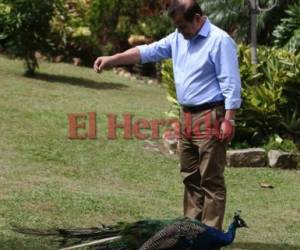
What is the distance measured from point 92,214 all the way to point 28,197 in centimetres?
67

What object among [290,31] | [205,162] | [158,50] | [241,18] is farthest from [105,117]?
[205,162]

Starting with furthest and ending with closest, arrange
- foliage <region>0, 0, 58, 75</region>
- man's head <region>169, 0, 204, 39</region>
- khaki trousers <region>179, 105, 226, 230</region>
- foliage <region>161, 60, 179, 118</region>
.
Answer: foliage <region>0, 0, 58, 75</region> < foliage <region>161, 60, 179, 118</region> < khaki trousers <region>179, 105, 226, 230</region> < man's head <region>169, 0, 204, 39</region>

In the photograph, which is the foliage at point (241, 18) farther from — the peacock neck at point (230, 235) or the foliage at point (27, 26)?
the peacock neck at point (230, 235)

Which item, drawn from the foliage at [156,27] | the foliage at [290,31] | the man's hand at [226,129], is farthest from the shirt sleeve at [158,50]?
the foliage at [156,27]

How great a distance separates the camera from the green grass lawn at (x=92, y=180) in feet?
21.5

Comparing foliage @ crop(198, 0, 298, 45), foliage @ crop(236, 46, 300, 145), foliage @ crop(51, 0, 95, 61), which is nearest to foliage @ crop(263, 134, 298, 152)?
foliage @ crop(236, 46, 300, 145)

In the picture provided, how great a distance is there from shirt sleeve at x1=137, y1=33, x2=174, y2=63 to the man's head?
0.32 metres

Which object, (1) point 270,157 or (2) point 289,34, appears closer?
(1) point 270,157

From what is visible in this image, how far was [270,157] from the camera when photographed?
9477 mm

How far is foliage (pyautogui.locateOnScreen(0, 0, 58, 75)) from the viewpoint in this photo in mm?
13708

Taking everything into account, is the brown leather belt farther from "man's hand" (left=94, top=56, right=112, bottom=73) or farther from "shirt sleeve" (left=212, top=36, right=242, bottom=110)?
"man's hand" (left=94, top=56, right=112, bottom=73)

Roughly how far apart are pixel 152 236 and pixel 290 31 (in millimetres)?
8751

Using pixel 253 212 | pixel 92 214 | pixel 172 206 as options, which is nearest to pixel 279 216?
pixel 253 212

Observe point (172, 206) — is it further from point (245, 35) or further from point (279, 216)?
point (245, 35)
